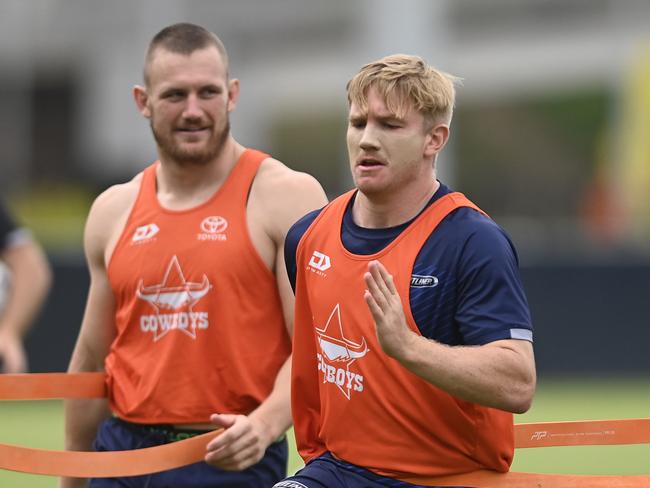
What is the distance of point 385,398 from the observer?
4.54 m

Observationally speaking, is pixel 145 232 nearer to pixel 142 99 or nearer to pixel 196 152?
pixel 196 152

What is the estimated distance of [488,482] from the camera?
15.0ft

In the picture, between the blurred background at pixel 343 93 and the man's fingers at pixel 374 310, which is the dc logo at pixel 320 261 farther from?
the blurred background at pixel 343 93

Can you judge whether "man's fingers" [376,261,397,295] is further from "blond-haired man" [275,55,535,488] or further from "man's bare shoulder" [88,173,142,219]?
"man's bare shoulder" [88,173,142,219]

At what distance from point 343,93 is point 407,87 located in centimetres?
3672

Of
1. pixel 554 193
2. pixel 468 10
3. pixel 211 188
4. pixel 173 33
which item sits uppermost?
pixel 173 33

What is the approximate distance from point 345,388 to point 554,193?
128 feet

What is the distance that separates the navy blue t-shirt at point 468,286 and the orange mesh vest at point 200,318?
44.8 inches

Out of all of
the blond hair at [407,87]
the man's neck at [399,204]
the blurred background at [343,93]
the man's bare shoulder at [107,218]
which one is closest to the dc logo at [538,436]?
the man's neck at [399,204]

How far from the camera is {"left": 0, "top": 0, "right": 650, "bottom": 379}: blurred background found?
24016mm

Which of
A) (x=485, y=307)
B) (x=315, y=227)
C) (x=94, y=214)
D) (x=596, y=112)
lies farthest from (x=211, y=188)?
(x=596, y=112)

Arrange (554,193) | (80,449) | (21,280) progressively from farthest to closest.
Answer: (554,193)
(21,280)
(80,449)

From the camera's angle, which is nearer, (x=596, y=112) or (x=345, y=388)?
(x=345, y=388)

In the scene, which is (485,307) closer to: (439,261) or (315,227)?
(439,261)
